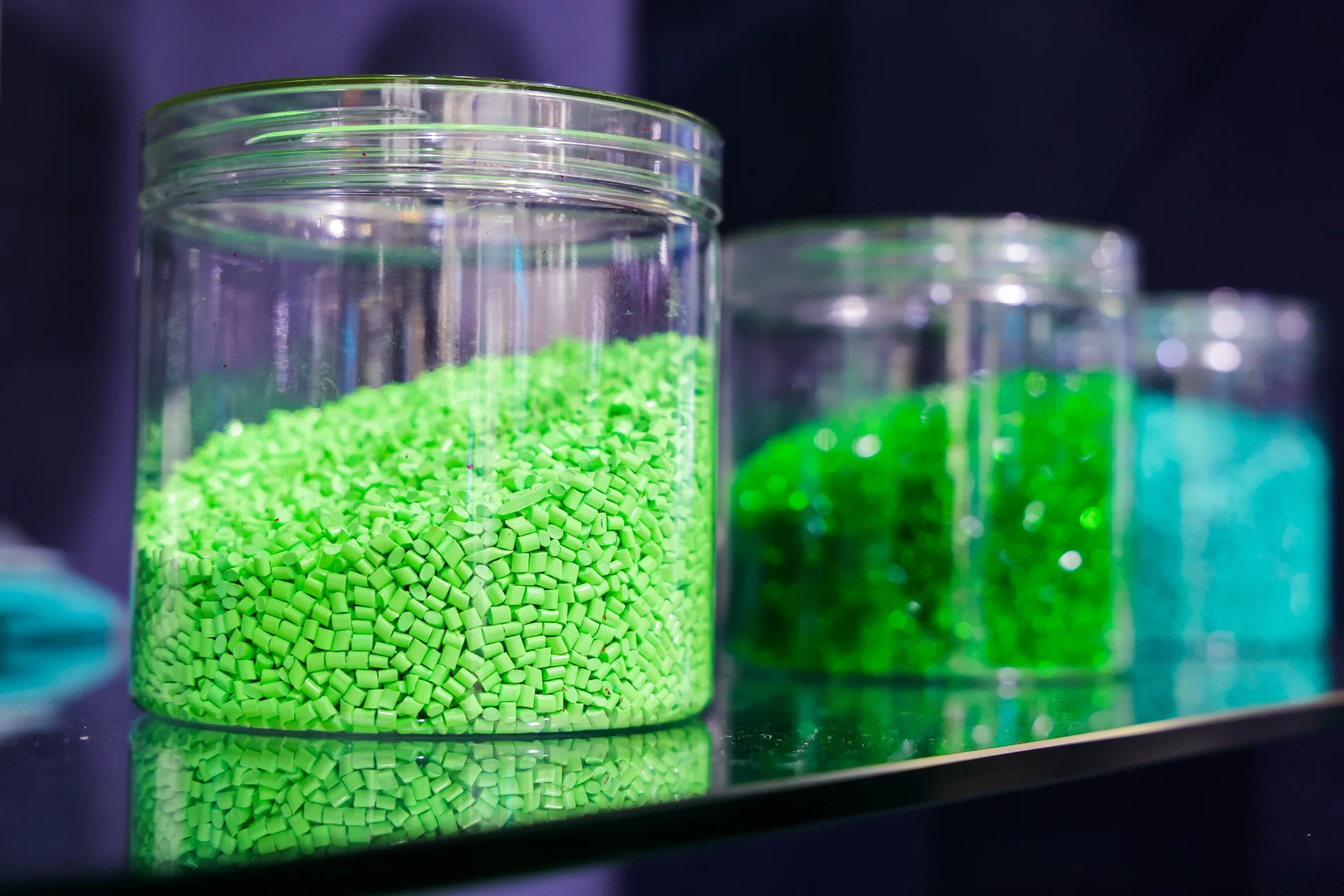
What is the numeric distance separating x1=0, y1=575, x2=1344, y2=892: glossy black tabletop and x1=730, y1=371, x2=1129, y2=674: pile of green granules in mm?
38

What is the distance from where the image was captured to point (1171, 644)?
1.09 meters

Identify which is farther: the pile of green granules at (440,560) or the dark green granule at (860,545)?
→ the dark green granule at (860,545)

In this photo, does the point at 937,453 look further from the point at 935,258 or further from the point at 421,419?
the point at 421,419

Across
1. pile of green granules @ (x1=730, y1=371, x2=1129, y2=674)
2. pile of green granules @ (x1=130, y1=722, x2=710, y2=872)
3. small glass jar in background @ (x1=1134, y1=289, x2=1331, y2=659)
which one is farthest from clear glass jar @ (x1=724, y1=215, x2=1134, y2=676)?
pile of green granules @ (x1=130, y1=722, x2=710, y2=872)

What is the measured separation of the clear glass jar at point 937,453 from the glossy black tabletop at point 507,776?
56 millimetres

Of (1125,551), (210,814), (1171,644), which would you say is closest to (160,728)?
(210,814)

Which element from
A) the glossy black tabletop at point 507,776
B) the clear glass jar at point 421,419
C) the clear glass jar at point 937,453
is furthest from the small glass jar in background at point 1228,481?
the clear glass jar at point 421,419

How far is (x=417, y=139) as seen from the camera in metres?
0.62

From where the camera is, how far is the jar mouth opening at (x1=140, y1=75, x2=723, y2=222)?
622 mm

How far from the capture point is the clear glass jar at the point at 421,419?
599 mm

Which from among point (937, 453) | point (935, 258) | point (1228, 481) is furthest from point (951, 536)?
point (1228, 481)

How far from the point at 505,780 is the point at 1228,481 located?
2.62 feet

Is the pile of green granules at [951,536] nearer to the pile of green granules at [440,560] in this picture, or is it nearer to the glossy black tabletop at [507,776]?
the glossy black tabletop at [507,776]

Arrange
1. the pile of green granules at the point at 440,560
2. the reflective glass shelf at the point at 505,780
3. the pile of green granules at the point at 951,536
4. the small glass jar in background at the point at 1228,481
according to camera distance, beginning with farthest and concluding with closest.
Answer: the small glass jar in background at the point at 1228,481, the pile of green granules at the point at 951,536, the pile of green granules at the point at 440,560, the reflective glass shelf at the point at 505,780
